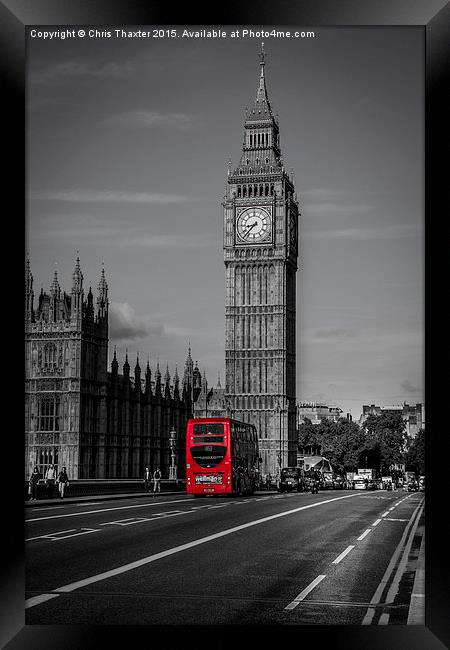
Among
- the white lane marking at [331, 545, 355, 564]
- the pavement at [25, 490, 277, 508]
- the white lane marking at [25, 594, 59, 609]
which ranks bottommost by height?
the pavement at [25, 490, 277, 508]

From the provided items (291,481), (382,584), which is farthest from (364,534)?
(291,481)

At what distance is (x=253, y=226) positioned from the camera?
9069 cm

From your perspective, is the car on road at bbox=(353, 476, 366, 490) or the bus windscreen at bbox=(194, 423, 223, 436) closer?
the bus windscreen at bbox=(194, 423, 223, 436)

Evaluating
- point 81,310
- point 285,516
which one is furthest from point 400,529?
point 81,310

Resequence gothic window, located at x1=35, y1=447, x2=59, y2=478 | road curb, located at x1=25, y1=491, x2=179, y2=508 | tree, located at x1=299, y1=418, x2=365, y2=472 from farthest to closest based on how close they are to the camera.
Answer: tree, located at x1=299, y1=418, x2=365, y2=472 < gothic window, located at x1=35, y1=447, x2=59, y2=478 < road curb, located at x1=25, y1=491, x2=179, y2=508

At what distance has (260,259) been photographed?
92250 millimetres

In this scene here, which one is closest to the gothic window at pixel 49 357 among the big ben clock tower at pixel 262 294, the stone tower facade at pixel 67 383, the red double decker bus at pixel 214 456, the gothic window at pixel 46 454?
the stone tower facade at pixel 67 383

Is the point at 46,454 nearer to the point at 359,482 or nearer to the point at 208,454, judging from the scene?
the point at 359,482

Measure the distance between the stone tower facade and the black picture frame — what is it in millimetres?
50162

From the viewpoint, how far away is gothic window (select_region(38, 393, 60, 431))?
58719 mm

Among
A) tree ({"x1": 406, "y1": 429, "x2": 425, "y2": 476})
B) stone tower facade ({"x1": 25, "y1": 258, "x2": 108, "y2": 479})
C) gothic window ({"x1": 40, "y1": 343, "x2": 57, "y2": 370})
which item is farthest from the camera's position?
gothic window ({"x1": 40, "y1": 343, "x2": 57, "y2": 370})

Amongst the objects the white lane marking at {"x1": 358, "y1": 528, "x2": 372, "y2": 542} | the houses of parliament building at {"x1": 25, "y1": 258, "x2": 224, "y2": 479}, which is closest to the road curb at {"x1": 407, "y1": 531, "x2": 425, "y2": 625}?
the white lane marking at {"x1": 358, "y1": 528, "x2": 372, "y2": 542}

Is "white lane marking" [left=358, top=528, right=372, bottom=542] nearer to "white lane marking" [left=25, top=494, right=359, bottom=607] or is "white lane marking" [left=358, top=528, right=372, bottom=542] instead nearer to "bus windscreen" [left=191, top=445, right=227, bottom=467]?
"white lane marking" [left=25, top=494, right=359, bottom=607]

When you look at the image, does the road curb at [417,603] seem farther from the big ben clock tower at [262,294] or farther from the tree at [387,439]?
the big ben clock tower at [262,294]
